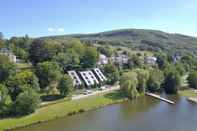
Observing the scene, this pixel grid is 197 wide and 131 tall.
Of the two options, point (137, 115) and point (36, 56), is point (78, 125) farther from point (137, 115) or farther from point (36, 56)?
point (36, 56)

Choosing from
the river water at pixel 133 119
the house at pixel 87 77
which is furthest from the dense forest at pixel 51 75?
the river water at pixel 133 119

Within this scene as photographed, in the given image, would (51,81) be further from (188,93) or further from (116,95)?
(188,93)

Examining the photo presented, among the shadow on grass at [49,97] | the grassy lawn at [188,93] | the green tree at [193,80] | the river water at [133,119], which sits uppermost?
the green tree at [193,80]

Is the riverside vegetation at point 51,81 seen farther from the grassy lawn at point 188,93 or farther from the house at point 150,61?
the house at point 150,61

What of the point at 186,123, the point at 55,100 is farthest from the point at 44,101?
the point at 186,123

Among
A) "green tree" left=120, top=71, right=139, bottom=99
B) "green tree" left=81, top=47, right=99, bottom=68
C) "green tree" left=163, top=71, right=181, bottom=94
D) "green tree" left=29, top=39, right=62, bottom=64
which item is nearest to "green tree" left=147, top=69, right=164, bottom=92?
"green tree" left=163, top=71, right=181, bottom=94

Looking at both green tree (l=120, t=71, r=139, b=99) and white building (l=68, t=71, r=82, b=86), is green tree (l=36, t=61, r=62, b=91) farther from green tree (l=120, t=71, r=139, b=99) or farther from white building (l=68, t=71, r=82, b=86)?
green tree (l=120, t=71, r=139, b=99)
